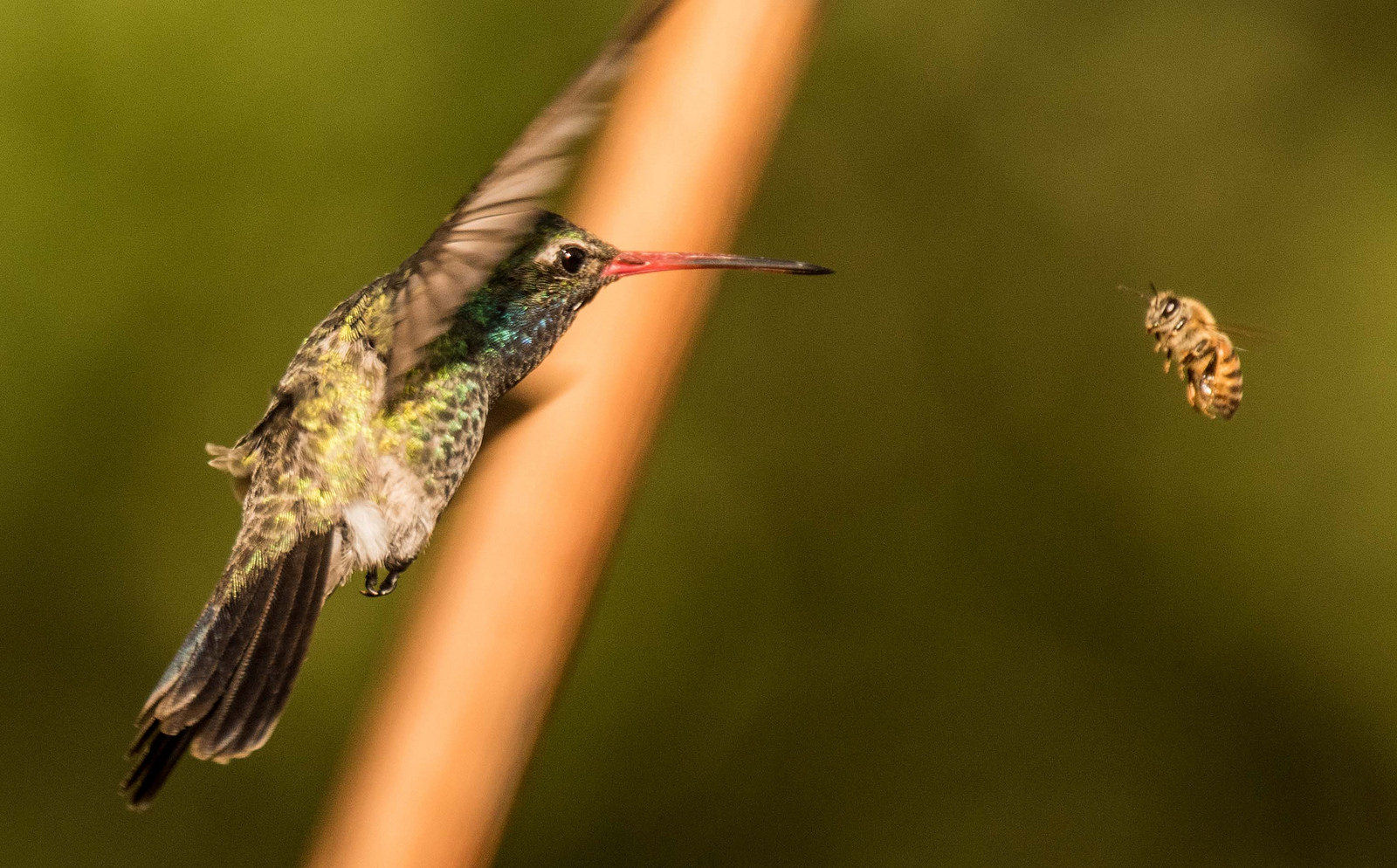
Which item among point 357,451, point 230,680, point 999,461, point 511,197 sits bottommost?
point 230,680

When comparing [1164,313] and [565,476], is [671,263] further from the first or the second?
[1164,313]

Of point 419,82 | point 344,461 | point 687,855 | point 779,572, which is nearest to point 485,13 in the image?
point 419,82

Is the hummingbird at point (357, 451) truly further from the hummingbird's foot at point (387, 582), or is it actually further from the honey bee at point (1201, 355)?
the honey bee at point (1201, 355)

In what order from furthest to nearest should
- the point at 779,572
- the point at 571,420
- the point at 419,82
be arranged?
the point at 779,572 < the point at 419,82 < the point at 571,420

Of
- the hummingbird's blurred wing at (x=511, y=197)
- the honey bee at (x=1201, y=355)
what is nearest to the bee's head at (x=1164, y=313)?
the honey bee at (x=1201, y=355)

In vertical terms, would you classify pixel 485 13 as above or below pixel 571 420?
above

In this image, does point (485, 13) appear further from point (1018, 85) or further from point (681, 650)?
point (681, 650)

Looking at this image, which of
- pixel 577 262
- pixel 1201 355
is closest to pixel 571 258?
pixel 577 262
